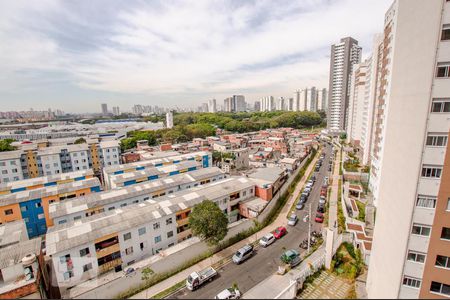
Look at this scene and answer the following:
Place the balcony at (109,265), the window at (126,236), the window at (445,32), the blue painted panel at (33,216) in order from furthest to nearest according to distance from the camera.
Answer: the blue painted panel at (33,216) < the window at (126,236) < the balcony at (109,265) < the window at (445,32)

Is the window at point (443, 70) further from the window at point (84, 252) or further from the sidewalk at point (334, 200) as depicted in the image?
the window at point (84, 252)

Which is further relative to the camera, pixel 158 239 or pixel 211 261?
pixel 158 239

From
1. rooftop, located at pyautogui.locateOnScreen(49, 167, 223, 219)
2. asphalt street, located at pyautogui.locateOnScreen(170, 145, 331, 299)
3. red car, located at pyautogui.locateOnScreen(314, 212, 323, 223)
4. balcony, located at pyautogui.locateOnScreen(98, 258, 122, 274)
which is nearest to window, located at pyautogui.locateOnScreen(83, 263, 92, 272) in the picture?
balcony, located at pyautogui.locateOnScreen(98, 258, 122, 274)

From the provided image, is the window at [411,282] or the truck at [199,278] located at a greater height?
the window at [411,282]

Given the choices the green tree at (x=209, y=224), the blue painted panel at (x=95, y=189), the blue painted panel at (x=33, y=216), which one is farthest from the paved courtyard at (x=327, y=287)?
the blue painted panel at (x=33, y=216)

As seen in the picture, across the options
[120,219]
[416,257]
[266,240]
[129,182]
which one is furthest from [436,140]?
[129,182]

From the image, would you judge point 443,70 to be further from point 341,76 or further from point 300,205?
point 341,76
